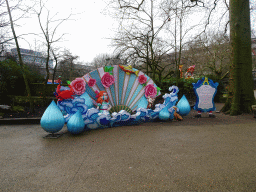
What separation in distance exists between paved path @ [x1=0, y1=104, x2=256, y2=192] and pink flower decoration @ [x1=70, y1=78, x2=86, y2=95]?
1.24 meters

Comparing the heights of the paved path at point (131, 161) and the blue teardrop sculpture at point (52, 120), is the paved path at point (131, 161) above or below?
below

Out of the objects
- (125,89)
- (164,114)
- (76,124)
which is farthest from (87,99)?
(164,114)

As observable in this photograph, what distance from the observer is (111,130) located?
5.53 m

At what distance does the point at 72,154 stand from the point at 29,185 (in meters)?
1.18

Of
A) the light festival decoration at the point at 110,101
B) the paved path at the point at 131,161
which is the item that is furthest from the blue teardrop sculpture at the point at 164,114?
the paved path at the point at 131,161

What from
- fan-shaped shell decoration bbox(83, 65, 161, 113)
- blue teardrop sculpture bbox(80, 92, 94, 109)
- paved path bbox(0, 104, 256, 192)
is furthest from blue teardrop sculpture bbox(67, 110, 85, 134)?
fan-shaped shell decoration bbox(83, 65, 161, 113)

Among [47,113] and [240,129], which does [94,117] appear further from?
[240,129]

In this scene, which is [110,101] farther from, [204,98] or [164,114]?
[204,98]

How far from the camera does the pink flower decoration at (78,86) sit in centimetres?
549

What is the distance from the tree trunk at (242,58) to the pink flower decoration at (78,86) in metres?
6.32

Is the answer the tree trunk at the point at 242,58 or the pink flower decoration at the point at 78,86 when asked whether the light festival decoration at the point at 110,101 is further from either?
the tree trunk at the point at 242,58

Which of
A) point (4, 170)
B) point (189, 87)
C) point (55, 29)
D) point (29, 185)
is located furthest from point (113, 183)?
point (189, 87)

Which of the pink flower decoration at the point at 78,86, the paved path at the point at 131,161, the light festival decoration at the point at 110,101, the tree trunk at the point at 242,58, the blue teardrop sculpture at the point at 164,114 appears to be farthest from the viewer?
the tree trunk at the point at 242,58

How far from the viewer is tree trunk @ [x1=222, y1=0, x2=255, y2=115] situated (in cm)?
800
